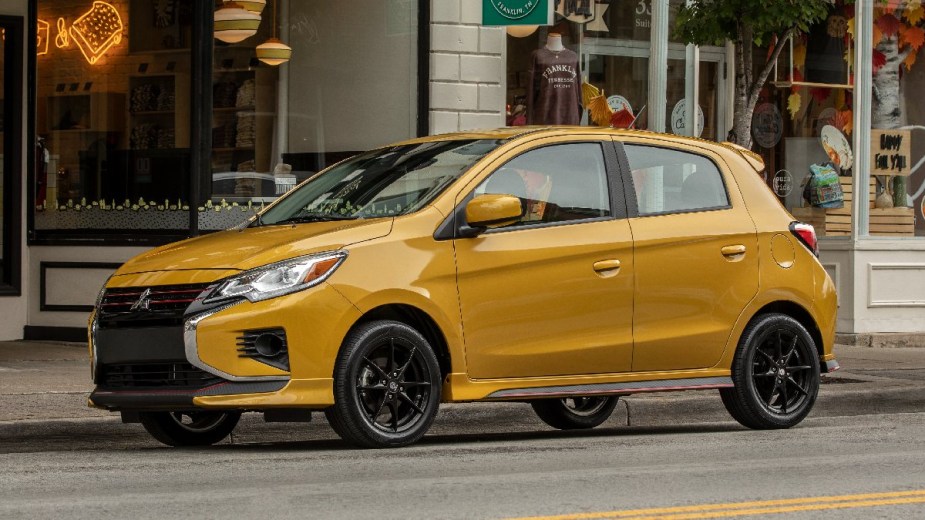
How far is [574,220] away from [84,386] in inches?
151

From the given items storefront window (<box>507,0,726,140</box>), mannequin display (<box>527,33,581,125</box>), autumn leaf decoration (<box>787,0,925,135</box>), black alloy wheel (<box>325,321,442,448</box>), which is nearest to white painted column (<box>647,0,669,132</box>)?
storefront window (<box>507,0,726,140</box>)

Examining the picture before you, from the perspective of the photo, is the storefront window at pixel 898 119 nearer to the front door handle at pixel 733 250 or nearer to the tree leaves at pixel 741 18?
the tree leaves at pixel 741 18

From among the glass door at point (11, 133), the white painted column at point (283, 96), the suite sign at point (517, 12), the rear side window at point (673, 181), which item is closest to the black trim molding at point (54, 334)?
the glass door at point (11, 133)

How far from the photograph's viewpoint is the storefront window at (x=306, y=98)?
15.1 metres

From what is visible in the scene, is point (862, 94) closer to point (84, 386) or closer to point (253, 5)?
point (253, 5)

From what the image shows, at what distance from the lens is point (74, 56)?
15.3m

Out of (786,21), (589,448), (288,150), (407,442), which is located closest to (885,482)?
(589,448)

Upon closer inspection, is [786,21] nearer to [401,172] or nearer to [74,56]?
[401,172]

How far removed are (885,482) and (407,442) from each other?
8.00ft

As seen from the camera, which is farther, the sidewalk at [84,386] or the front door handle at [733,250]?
the sidewalk at [84,386]

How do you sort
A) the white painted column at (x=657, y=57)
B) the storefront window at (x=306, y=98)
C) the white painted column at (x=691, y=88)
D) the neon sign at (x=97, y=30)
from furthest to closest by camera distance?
the white painted column at (x=691, y=88)
the white painted column at (x=657, y=57)
the neon sign at (x=97, y=30)
the storefront window at (x=306, y=98)

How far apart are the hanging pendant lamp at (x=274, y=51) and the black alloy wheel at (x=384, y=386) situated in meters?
7.39

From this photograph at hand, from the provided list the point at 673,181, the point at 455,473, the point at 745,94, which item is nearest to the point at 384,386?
the point at 455,473

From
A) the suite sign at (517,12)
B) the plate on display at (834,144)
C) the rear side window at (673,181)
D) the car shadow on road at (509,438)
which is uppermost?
the suite sign at (517,12)
